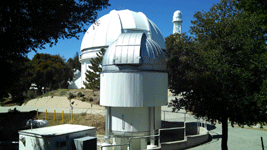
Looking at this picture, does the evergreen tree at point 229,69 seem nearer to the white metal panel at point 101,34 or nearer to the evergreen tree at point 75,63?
the white metal panel at point 101,34

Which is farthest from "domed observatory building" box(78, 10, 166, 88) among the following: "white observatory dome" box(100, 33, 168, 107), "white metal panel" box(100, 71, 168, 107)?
"white metal panel" box(100, 71, 168, 107)

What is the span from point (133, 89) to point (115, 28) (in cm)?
2512

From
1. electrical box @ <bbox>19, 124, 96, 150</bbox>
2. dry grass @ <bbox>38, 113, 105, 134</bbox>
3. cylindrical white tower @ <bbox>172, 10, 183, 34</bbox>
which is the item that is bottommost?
dry grass @ <bbox>38, 113, 105, 134</bbox>

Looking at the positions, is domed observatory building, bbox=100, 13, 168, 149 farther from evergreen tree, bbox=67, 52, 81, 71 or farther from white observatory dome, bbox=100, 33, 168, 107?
evergreen tree, bbox=67, 52, 81, 71

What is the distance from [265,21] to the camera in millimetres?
8242

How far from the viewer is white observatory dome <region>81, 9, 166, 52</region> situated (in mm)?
34750

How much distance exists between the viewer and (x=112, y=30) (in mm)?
35094

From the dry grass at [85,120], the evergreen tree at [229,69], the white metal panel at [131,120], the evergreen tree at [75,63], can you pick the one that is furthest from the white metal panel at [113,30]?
the evergreen tree at [75,63]

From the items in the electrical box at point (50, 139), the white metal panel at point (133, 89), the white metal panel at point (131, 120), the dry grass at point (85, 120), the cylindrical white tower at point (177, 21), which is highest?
the cylindrical white tower at point (177, 21)

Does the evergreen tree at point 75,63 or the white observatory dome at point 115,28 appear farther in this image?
the evergreen tree at point 75,63

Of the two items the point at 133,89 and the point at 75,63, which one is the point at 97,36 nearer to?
the point at 133,89

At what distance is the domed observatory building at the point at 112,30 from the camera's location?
34.8 m

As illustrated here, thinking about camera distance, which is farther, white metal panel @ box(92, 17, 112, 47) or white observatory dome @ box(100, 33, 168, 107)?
white metal panel @ box(92, 17, 112, 47)

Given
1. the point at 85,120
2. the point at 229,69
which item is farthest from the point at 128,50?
the point at 85,120
